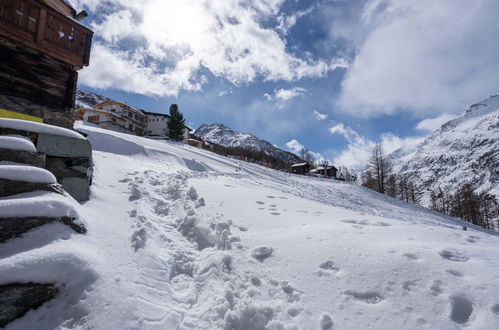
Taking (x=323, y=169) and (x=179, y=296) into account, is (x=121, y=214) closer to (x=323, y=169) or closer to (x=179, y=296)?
(x=179, y=296)

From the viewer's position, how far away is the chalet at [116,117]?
167 ft

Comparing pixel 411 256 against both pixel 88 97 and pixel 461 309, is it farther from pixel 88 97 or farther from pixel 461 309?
pixel 88 97

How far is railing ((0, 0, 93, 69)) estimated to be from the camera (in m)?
7.01

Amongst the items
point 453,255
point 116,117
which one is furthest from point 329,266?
point 116,117

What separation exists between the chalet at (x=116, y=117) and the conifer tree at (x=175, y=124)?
1427 cm

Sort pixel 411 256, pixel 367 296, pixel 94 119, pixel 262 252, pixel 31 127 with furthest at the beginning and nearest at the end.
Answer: pixel 94 119 → pixel 31 127 → pixel 262 252 → pixel 411 256 → pixel 367 296

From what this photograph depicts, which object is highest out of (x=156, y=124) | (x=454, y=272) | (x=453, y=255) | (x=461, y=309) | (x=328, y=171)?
(x=156, y=124)

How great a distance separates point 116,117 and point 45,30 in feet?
164

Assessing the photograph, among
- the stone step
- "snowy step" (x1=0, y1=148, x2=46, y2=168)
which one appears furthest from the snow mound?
"snowy step" (x1=0, y1=148, x2=46, y2=168)

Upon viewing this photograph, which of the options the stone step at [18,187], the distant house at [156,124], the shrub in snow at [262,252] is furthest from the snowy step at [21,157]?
the distant house at [156,124]

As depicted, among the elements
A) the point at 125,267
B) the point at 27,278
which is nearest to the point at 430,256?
the point at 125,267

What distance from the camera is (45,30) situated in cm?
784

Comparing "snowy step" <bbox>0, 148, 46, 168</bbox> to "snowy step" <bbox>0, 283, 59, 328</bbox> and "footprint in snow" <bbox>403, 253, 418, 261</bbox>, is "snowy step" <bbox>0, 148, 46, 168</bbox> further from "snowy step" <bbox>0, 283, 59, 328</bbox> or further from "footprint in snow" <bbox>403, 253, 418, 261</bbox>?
"footprint in snow" <bbox>403, 253, 418, 261</bbox>

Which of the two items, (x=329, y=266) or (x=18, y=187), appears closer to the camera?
(x=18, y=187)
